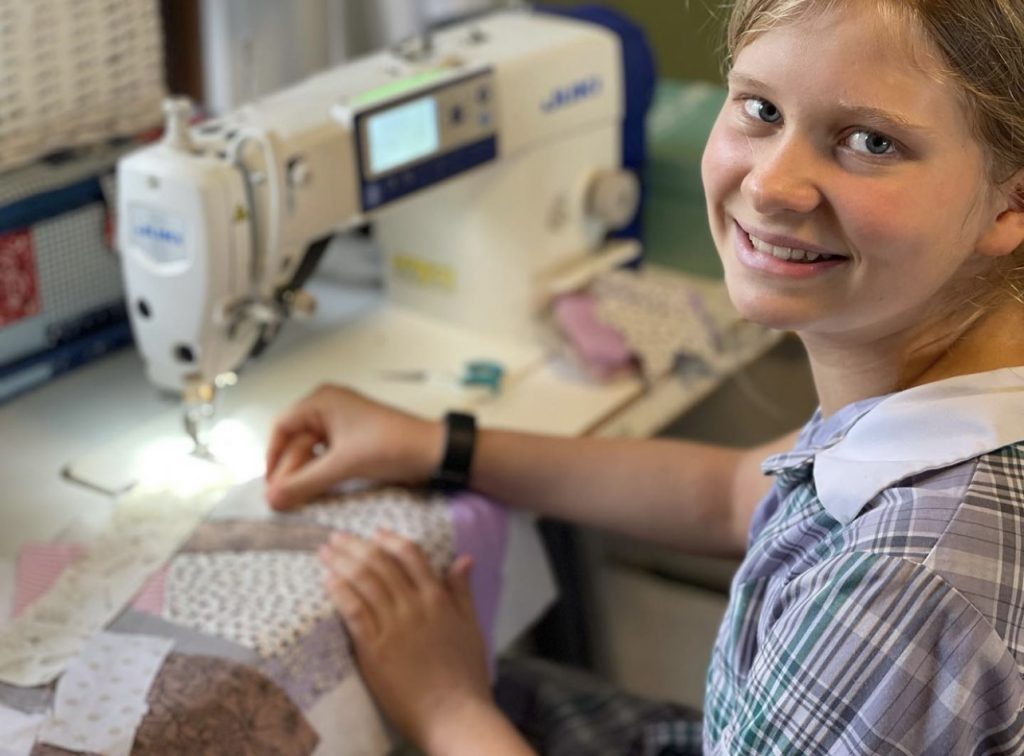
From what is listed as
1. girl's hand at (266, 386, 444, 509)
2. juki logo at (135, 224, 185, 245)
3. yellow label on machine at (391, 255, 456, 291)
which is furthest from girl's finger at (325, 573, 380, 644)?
yellow label on machine at (391, 255, 456, 291)

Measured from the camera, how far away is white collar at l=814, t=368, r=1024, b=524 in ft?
2.76

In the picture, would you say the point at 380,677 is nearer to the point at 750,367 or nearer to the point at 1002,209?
the point at 1002,209

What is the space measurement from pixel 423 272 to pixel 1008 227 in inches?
38.2

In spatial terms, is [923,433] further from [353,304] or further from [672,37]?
[672,37]

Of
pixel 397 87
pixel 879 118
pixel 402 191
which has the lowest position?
pixel 402 191

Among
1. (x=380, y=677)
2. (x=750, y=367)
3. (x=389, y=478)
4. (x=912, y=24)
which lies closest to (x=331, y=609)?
(x=380, y=677)

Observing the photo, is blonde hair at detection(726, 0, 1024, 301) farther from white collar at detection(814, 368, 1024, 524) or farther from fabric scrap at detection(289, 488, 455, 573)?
fabric scrap at detection(289, 488, 455, 573)

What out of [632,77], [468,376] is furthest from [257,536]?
Answer: [632,77]

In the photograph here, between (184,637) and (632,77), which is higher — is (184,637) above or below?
below

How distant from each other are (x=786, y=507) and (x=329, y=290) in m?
0.97

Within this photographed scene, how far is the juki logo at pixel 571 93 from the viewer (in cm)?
160

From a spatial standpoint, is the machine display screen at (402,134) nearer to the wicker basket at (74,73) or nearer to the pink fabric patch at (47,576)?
the wicker basket at (74,73)

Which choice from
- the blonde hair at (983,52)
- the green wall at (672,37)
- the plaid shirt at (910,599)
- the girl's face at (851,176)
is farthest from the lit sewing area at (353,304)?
the green wall at (672,37)

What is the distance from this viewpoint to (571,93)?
163 cm
